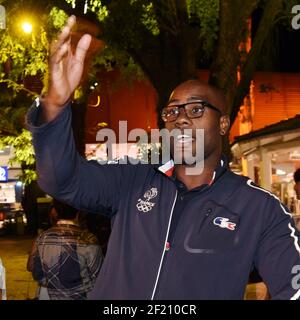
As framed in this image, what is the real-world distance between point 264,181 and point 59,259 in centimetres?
607

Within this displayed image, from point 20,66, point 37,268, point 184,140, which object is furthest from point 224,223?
point 20,66

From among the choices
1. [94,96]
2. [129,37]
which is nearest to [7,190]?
[94,96]

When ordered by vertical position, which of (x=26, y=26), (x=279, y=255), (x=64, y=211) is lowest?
(x=64, y=211)

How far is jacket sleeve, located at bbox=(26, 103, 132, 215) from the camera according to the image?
2.15 metres

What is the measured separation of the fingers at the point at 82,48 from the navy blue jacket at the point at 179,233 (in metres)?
0.22

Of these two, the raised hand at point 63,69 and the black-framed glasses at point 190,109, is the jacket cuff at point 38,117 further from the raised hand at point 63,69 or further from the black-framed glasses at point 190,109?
the black-framed glasses at point 190,109

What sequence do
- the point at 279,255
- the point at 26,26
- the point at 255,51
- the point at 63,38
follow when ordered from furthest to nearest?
the point at 26,26, the point at 255,51, the point at 279,255, the point at 63,38

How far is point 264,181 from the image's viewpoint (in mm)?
10172

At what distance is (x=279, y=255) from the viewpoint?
7.14 feet

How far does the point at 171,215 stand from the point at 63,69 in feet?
2.50

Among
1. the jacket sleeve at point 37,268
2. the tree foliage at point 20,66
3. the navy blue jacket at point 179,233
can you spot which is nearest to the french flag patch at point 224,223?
the navy blue jacket at point 179,233

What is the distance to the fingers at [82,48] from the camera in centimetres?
214

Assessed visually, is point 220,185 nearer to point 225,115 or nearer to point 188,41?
point 225,115

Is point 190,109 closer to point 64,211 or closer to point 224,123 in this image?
point 224,123
